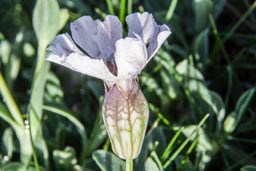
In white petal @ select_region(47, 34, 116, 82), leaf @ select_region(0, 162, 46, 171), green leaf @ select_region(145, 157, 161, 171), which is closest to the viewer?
white petal @ select_region(47, 34, 116, 82)

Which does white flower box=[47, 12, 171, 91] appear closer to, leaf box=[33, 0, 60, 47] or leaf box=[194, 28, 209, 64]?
leaf box=[33, 0, 60, 47]

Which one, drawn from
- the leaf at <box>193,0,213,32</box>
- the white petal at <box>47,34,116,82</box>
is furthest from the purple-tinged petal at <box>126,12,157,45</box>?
the leaf at <box>193,0,213,32</box>

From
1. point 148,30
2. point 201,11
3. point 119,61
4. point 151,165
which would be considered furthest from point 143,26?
point 201,11

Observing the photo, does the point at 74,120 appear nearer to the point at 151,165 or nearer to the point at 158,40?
the point at 151,165

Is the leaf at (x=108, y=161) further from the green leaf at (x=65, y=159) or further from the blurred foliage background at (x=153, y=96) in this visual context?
the green leaf at (x=65, y=159)

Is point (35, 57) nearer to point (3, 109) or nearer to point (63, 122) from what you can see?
point (63, 122)

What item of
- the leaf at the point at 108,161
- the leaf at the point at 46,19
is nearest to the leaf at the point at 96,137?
the leaf at the point at 108,161
